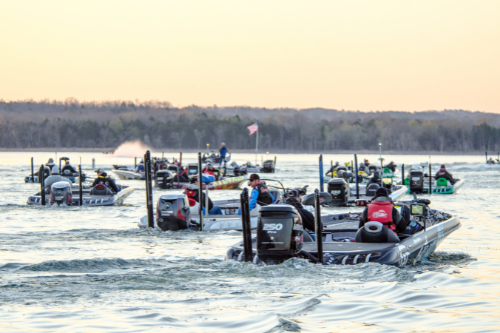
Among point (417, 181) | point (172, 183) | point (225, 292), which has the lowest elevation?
point (225, 292)

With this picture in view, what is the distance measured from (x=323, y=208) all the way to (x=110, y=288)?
17.3 metres

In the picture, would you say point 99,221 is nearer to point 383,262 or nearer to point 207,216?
point 207,216

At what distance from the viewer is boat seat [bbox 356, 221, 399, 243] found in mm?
11438

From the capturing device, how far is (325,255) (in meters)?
10.6

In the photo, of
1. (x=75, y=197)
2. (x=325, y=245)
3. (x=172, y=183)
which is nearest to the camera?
(x=325, y=245)

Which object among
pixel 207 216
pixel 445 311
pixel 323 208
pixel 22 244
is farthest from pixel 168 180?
pixel 445 311

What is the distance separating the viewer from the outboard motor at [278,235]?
400 inches

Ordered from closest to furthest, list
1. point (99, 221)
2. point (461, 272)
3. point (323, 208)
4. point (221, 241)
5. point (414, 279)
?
point (414, 279) < point (461, 272) < point (221, 241) < point (99, 221) < point (323, 208)

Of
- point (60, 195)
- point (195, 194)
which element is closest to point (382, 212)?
point (195, 194)

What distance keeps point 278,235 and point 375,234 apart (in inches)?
82.5

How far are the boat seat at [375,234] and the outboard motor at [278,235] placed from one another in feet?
5.40

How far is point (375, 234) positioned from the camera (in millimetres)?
11453

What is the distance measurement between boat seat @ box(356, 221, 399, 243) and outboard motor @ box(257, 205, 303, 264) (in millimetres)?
1646

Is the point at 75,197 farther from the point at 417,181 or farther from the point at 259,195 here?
the point at 417,181
